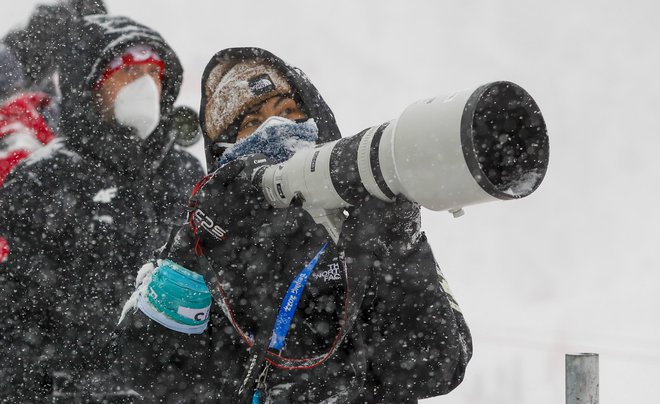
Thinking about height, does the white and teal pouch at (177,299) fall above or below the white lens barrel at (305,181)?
below

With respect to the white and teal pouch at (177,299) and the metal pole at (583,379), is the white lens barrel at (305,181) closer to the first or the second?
the white and teal pouch at (177,299)

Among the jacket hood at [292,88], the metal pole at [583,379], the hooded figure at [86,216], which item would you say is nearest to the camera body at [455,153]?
the jacket hood at [292,88]

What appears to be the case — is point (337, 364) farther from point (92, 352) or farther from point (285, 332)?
point (92, 352)

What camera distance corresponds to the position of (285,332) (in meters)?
1.52

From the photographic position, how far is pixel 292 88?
2031 millimetres

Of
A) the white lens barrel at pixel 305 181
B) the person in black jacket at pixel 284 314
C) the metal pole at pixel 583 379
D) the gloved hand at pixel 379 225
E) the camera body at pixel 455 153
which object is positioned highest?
the camera body at pixel 455 153

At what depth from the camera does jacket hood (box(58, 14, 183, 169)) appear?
9.67 ft

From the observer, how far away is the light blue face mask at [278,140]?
5.64 ft

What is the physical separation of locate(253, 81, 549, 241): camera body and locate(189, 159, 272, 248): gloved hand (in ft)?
0.94

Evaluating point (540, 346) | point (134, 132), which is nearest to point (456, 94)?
point (134, 132)

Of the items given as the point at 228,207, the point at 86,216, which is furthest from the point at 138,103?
the point at 228,207

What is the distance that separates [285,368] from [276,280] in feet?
0.66

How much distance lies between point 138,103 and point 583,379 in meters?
2.14

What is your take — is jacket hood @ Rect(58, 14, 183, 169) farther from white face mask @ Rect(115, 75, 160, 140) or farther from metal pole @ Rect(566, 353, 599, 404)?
metal pole @ Rect(566, 353, 599, 404)
